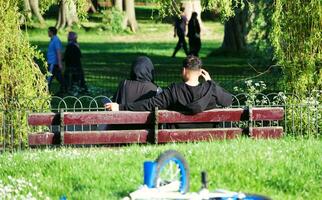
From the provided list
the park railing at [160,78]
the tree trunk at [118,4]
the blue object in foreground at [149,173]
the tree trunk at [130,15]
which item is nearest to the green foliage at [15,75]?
the blue object in foreground at [149,173]

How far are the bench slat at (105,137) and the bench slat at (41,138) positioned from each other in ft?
0.64

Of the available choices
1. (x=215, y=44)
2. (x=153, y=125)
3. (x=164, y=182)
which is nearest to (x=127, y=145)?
(x=153, y=125)

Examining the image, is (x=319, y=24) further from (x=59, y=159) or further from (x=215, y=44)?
(x=215, y=44)

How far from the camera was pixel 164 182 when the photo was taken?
6.71m

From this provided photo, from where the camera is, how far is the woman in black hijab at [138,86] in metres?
11.6

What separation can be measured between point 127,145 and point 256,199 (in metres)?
4.60

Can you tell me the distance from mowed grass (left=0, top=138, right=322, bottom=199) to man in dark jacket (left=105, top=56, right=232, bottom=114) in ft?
1.68

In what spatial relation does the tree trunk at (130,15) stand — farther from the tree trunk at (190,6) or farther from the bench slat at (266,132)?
the bench slat at (266,132)

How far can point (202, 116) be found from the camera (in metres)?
11.1

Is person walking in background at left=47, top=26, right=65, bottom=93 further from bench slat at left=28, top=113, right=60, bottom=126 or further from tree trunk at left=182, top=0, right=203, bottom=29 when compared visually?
tree trunk at left=182, top=0, right=203, bottom=29

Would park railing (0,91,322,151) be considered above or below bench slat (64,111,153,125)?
below

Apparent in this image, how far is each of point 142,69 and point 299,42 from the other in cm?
259

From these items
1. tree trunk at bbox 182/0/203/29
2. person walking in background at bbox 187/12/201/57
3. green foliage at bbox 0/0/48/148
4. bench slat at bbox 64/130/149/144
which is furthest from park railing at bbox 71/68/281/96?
tree trunk at bbox 182/0/203/29

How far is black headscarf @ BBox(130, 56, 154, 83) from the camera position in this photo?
11.7 metres
